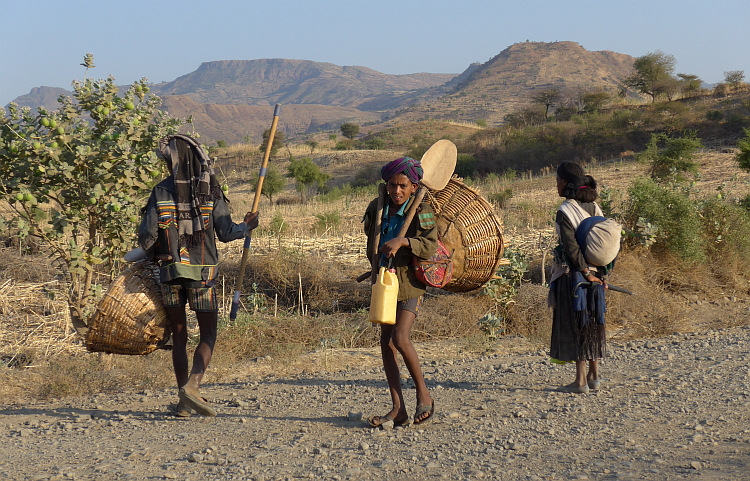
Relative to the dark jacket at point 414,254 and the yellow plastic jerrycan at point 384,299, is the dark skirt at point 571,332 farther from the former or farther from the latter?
the yellow plastic jerrycan at point 384,299

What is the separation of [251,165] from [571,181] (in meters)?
39.0

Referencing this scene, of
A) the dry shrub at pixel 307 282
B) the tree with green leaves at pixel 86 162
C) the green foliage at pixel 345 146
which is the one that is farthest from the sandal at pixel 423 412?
the green foliage at pixel 345 146

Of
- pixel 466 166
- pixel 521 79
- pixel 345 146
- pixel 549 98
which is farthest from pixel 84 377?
pixel 521 79

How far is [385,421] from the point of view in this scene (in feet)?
14.4

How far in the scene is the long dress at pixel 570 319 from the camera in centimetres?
495

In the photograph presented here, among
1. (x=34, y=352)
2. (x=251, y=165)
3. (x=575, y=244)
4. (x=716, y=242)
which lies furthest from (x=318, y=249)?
(x=251, y=165)

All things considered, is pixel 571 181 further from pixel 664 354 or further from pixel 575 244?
pixel 664 354

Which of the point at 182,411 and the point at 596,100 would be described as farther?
the point at 596,100

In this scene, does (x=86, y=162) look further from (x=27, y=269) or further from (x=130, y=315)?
(x=27, y=269)

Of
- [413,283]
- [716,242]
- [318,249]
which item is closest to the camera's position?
[413,283]

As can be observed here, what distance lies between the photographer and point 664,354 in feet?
20.9

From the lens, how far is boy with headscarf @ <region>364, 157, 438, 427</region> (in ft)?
14.0

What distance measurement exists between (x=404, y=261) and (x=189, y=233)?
141 centimetres

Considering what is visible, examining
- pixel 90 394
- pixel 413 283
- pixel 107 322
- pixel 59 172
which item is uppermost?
Result: pixel 59 172
